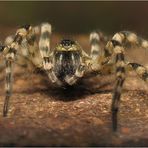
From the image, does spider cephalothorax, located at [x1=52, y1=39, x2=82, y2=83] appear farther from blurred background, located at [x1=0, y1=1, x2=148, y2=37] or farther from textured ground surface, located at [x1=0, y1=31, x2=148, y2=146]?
blurred background, located at [x1=0, y1=1, x2=148, y2=37]

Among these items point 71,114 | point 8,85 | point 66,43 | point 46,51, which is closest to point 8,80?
point 8,85

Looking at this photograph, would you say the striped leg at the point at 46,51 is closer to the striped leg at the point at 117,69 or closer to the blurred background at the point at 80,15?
the striped leg at the point at 117,69

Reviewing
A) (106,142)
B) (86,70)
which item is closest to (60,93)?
(86,70)

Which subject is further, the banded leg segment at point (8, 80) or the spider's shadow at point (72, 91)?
Result: the spider's shadow at point (72, 91)

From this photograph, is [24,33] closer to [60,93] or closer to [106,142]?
[60,93]

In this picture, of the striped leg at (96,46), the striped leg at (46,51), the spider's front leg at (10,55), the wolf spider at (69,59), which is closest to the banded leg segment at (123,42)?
the wolf spider at (69,59)

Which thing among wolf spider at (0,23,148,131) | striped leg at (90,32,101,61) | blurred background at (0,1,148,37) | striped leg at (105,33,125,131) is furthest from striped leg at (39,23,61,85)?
blurred background at (0,1,148,37)
